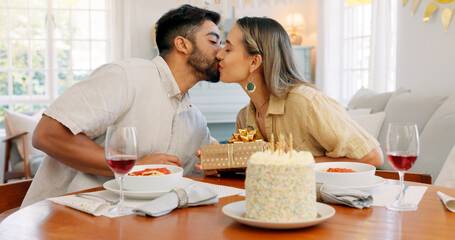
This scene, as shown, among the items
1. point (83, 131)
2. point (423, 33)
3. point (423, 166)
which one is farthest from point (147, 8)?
point (83, 131)

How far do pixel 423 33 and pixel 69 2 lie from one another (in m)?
4.49

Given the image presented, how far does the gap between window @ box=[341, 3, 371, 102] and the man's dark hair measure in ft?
12.7

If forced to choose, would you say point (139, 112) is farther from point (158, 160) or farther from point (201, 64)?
point (201, 64)

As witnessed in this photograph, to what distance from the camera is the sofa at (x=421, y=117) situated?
9.81ft

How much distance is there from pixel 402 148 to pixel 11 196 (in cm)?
125

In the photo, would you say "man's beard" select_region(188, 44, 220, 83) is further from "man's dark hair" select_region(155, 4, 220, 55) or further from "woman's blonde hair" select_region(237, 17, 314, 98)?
"woman's blonde hair" select_region(237, 17, 314, 98)

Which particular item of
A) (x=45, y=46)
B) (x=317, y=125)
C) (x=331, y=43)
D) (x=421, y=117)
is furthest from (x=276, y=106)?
(x=45, y=46)

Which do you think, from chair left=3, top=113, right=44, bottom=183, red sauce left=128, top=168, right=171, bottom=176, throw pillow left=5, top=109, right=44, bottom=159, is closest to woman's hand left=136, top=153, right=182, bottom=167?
red sauce left=128, top=168, right=171, bottom=176

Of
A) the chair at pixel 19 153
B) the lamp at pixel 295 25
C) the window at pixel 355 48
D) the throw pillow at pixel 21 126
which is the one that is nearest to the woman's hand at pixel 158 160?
the chair at pixel 19 153

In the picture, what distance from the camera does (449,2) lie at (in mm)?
3797

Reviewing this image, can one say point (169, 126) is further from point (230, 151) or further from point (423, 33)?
point (423, 33)

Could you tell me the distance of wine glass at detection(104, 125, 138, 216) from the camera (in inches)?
44.1

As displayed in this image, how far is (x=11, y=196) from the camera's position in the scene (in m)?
1.68

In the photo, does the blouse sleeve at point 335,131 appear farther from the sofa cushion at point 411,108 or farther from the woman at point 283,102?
the sofa cushion at point 411,108
